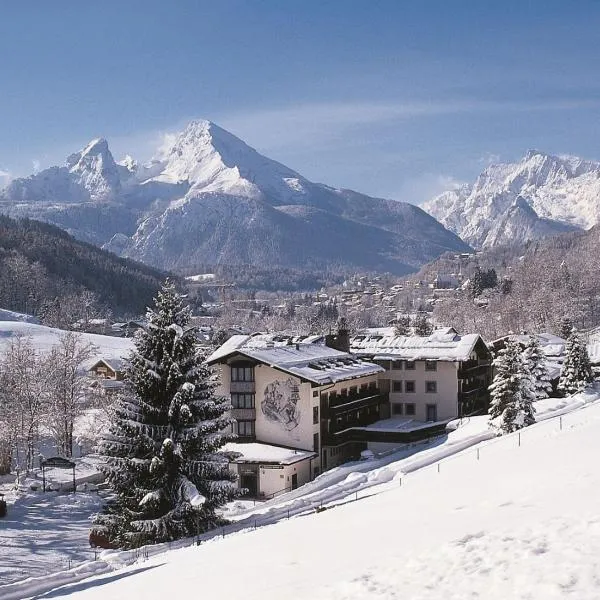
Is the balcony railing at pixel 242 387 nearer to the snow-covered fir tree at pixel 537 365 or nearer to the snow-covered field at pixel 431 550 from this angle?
the snow-covered field at pixel 431 550

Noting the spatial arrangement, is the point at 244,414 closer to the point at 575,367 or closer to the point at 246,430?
the point at 246,430

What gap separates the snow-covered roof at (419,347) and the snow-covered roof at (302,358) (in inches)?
103

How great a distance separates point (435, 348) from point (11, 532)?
35.3m

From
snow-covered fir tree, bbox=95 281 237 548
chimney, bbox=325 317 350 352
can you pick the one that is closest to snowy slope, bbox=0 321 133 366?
chimney, bbox=325 317 350 352

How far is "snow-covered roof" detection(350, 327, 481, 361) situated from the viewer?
6081 centimetres

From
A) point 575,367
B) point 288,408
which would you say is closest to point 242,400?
point 288,408

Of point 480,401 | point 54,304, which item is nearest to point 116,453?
point 480,401

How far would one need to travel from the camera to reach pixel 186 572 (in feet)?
53.2

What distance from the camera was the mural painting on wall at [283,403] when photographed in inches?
1997

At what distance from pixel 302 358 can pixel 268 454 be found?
8293mm

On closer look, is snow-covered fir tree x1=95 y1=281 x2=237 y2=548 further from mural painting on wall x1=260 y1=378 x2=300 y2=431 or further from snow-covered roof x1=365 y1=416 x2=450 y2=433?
snow-covered roof x1=365 y1=416 x2=450 y2=433

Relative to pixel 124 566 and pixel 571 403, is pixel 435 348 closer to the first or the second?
pixel 571 403

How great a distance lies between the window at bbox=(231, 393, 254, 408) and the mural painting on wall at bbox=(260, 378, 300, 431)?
2.85 ft

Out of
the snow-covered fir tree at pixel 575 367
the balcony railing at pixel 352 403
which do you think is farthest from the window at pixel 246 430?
the snow-covered fir tree at pixel 575 367
